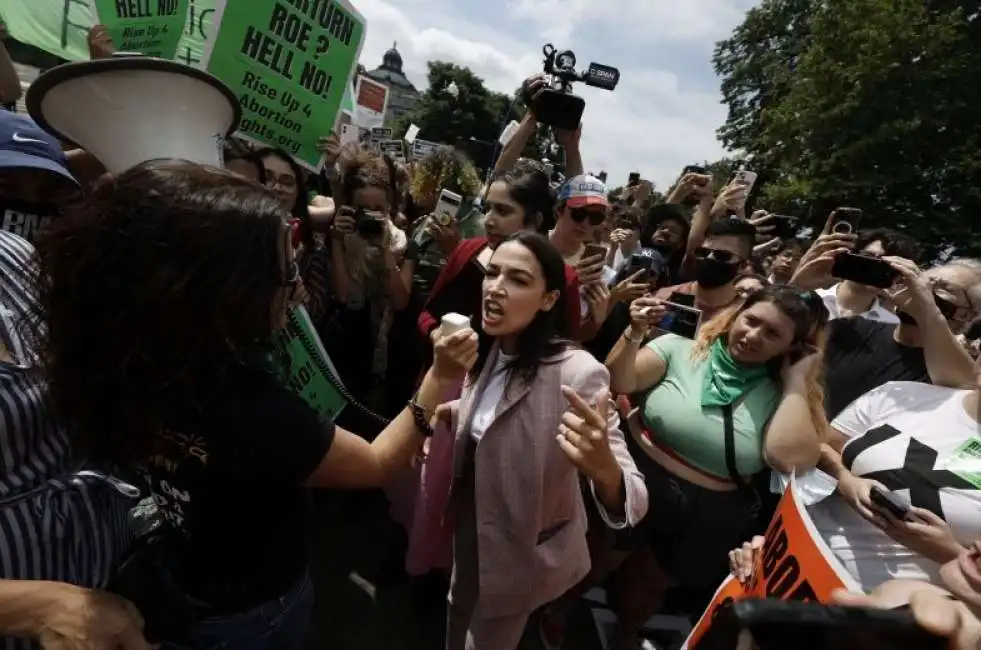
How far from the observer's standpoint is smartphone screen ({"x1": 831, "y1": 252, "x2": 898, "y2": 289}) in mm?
2691

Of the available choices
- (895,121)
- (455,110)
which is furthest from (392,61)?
(895,121)

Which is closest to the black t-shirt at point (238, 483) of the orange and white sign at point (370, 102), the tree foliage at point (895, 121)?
the orange and white sign at point (370, 102)

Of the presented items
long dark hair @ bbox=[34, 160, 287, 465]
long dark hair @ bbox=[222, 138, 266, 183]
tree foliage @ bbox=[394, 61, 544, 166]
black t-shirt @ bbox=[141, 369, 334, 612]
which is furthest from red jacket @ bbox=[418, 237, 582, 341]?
tree foliage @ bbox=[394, 61, 544, 166]

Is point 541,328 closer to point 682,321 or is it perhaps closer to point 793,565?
point 682,321

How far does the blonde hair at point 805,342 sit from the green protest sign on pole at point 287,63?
2.31 m

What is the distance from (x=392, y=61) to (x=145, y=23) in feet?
304

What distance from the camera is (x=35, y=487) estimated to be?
1.14m

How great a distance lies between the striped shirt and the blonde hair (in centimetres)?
219

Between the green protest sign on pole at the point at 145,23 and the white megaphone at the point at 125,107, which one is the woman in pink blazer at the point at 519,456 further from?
the green protest sign on pole at the point at 145,23

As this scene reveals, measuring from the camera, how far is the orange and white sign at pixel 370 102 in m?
5.21

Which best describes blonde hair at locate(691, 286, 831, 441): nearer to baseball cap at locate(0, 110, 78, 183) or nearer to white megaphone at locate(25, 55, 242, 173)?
white megaphone at locate(25, 55, 242, 173)

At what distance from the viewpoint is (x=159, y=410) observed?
108 cm

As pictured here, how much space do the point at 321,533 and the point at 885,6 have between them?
1982cm

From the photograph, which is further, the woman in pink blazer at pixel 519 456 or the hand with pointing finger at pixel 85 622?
the woman in pink blazer at pixel 519 456
